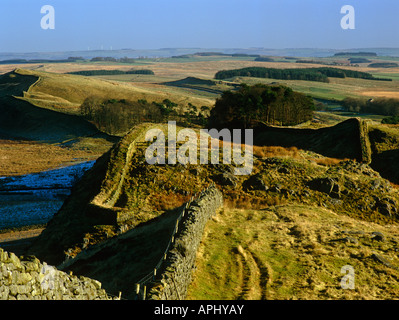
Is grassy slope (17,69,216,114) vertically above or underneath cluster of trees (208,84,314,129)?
above

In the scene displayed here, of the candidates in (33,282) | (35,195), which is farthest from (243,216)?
(35,195)

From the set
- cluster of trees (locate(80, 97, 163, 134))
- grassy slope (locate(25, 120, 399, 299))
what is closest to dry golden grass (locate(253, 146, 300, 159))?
grassy slope (locate(25, 120, 399, 299))

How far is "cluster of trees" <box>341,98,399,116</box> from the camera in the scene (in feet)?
505

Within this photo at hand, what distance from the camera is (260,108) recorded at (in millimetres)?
76188

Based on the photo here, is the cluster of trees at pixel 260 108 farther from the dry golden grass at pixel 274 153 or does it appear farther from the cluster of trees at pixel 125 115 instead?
the cluster of trees at pixel 125 115

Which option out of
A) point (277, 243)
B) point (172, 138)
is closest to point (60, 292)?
point (277, 243)

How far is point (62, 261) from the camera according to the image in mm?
22344

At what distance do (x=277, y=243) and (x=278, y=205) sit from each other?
9.40 m

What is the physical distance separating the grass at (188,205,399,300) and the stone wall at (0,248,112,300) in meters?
6.76

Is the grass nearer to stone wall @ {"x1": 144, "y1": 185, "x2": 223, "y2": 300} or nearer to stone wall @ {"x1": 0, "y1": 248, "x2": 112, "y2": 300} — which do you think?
stone wall @ {"x1": 144, "y1": 185, "x2": 223, "y2": 300}

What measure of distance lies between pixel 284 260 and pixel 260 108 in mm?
57965

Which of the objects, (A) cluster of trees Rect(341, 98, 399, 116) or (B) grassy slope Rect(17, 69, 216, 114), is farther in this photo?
(A) cluster of trees Rect(341, 98, 399, 116)

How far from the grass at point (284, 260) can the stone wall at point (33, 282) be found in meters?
6.76

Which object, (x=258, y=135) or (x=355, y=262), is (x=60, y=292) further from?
(x=258, y=135)
